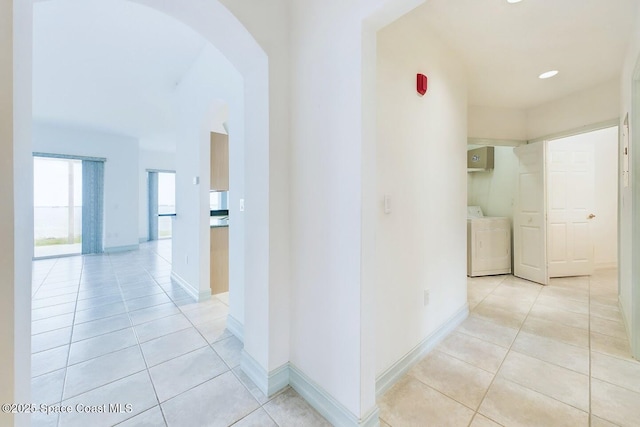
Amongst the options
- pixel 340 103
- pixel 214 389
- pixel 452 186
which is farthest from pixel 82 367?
pixel 452 186

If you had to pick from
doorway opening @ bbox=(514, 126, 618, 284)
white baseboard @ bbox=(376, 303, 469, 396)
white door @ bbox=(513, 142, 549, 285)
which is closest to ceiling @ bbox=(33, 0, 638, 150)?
white door @ bbox=(513, 142, 549, 285)

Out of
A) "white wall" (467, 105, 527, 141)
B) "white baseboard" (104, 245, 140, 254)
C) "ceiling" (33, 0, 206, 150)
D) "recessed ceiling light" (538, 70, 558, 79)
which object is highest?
"ceiling" (33, 0, 206, 150)

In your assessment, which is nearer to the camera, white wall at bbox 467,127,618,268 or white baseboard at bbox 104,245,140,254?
white wall at bbox 467,127,618,268

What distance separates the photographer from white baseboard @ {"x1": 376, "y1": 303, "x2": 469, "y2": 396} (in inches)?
63.4

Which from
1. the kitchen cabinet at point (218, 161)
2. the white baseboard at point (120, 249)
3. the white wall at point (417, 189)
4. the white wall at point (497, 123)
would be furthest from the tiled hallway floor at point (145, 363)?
the white wall at point (497, 123)

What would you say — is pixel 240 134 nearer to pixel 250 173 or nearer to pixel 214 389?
pixel 250 173

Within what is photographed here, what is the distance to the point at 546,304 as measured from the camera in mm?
2959

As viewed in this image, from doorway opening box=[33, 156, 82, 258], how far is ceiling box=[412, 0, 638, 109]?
25.6ft

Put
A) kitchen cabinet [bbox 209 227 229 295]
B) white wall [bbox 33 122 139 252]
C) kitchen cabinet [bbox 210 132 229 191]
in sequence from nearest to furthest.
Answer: kitchen cabinet [bbox 209 227 229 295], kitchen cabinet [bbox 210 132 229 191], white wall [bbox 33 122 139 252]

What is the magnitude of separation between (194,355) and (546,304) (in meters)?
3.72

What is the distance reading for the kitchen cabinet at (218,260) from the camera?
10.5ft

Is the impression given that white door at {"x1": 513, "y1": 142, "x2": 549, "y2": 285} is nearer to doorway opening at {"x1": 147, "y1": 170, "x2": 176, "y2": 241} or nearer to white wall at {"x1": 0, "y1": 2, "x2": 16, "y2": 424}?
white wall at {"x1": 0, "y1": 2, "x2": 16, "y2": 424}

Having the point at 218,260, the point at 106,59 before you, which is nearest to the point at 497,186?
the point at 218,260

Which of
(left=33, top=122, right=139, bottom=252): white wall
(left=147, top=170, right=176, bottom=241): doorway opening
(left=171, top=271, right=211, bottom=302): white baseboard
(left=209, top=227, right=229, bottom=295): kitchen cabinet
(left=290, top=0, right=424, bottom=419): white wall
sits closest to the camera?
(left=290, top=0, right=424, bottom=419): white wall
